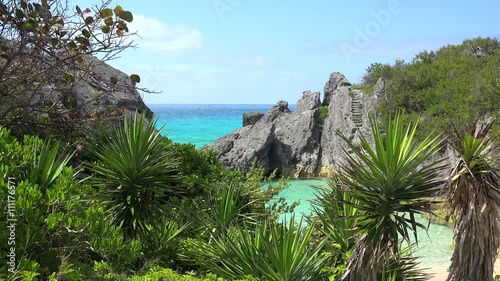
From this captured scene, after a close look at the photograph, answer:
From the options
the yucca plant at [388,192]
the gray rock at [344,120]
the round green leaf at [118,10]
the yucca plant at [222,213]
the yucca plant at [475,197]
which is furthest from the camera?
the gray rock at [344,120]

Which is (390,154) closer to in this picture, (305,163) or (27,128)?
(27,128)

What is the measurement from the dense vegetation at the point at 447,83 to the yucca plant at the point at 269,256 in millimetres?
20937

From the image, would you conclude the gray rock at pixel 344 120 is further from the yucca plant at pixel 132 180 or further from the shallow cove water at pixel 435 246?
the yucca plant at pixel 132 180

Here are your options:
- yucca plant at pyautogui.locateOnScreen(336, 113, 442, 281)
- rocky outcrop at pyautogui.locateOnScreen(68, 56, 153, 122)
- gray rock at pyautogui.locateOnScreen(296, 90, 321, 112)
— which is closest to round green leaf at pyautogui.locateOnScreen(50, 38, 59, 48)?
rocky outcrop at pyautogui.locateOnScreen(68, 56, 153, 122)

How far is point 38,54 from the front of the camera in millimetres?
7203

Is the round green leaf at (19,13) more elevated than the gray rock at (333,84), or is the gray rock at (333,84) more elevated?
the gray rock at (333,84)

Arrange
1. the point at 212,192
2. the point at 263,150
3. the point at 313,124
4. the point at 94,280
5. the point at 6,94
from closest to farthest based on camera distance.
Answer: the point at 94,280, the point at 6,94, the point at 212,192, the point at 263,150, the point at 313,124

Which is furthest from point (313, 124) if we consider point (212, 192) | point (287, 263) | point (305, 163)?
point (287, 263)

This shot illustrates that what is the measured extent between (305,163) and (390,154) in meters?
31.8

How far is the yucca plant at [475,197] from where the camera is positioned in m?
6.44

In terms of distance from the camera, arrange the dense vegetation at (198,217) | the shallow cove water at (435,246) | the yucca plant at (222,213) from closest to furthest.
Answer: the dense vegetation at (198,217) < the yucca plant at (222,213) < the shallow cove water at (435,246)

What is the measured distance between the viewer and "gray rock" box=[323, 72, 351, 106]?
41656 mm

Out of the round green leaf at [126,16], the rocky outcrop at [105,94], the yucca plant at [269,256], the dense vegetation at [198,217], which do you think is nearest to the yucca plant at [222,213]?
the dense vegetation at [198,217]

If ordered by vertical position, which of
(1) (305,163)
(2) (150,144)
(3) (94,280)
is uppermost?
(2) (150,144)
